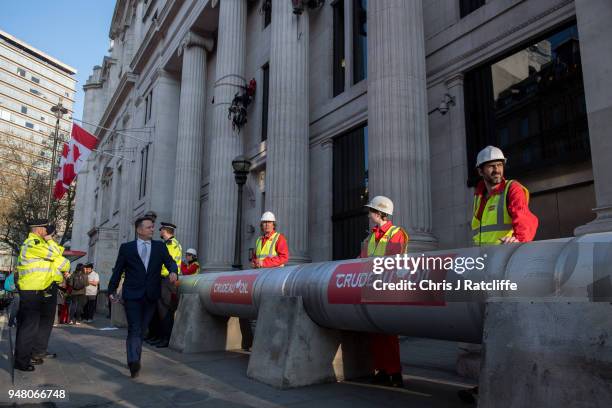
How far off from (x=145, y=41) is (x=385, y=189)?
25167mm

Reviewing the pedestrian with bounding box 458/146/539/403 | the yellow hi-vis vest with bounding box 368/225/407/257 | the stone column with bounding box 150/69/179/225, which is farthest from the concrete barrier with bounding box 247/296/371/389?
the stone column with bounding box 150/69/179/225

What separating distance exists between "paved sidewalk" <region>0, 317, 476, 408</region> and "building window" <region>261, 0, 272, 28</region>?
15530 millimetres

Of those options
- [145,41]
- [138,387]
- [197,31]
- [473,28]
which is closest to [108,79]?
[145,41]

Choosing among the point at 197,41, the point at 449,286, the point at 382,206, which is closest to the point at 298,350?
the point at 382,206

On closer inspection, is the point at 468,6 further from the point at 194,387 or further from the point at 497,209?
the point at 194,387

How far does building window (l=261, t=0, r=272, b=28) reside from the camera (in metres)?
18.6

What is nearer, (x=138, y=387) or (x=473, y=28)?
(x=138, y=387)

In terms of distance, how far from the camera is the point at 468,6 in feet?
34.8

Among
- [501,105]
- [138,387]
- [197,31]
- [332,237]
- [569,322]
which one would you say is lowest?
[138,387]

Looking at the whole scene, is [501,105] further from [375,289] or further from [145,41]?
[145,41]

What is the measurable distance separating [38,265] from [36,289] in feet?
1.09

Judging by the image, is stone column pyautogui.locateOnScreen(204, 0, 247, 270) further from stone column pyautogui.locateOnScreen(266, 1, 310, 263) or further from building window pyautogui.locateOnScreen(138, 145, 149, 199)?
building window pyautogui.locateOnScreen(138, 145, 149, 199)

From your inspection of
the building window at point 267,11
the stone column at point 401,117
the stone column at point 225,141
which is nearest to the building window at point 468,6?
the stone column at point 401,117

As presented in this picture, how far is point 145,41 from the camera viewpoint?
96.2ft
